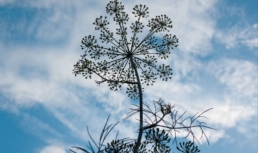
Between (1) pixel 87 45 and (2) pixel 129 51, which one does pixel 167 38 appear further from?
(1) pixel 87 45

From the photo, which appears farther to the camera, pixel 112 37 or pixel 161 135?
pixel 112 37

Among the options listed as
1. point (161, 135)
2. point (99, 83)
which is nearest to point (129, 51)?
point (99, 83)

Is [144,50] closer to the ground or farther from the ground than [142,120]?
farther from the ground

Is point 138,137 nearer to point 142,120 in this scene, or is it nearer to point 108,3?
point 142,120

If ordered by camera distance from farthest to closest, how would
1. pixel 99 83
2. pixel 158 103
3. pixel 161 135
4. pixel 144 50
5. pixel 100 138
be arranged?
pixel 144 50
pixel 99 83
pixel 161 135
pixel 158 103
pixel 100 138

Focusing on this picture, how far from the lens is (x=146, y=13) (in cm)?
1476

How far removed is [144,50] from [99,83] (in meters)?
2.36

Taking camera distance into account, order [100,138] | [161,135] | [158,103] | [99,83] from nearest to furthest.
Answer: [100,138]
[158,103]
[161,135]
[99,83]

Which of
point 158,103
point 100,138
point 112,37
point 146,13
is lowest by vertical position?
point 100,138

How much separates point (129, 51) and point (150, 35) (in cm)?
132

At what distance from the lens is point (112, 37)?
46.9 feet

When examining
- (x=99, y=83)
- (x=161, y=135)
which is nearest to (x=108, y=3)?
(x=99, y=83)

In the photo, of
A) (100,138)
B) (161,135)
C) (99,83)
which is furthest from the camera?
(99,83)

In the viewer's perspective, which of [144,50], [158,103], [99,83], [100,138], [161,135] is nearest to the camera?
[100,138]
